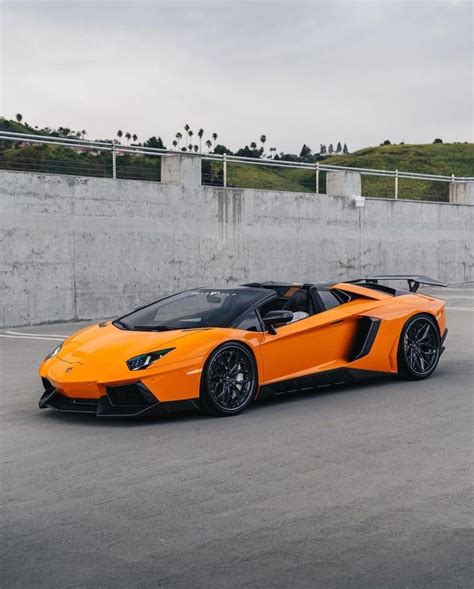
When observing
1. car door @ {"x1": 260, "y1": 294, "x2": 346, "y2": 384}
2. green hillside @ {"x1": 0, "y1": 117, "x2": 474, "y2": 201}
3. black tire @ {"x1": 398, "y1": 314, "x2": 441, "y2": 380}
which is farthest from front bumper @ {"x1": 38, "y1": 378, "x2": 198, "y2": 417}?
green hillside @ {"x1": 0, "y1": 117, "x2": 474, "y2": 201}

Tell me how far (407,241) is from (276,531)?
21.7 metres

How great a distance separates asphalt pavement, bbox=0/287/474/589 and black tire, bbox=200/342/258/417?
0.43 ft

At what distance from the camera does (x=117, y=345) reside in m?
8.59

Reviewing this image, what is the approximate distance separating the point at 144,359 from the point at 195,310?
1177 mm

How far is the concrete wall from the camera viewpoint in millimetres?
18391

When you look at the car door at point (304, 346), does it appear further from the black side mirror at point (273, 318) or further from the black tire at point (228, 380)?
the black tire at point (228, 380)

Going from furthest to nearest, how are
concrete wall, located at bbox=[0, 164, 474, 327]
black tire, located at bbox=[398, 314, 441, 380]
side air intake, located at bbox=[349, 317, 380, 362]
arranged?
concrete wall, located at bbox=[0, 164, 474, 327], black tire, located at bbox=[398, 314, 441, 380], side air intake, located at bbox=[349, 317, 380, 362]

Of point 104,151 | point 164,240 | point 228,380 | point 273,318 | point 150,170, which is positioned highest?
point 104,151

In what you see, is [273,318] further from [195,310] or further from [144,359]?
[144,359]

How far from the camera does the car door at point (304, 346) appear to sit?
8.98 metres

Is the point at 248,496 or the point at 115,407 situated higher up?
the point at 115,407

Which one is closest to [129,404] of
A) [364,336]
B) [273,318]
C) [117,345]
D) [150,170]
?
[117,345]

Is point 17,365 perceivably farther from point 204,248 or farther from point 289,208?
point 289,208

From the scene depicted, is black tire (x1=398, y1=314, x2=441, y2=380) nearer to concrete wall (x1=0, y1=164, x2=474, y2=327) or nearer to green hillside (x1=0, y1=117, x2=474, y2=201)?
concrete wall (x1=0, y1=164, x2=474, y2=327)
